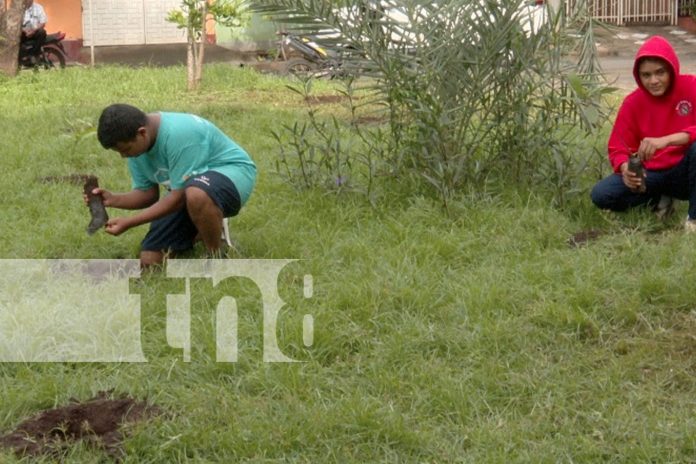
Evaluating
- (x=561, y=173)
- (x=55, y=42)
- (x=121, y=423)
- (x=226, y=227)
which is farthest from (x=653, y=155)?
(x=55, y=42)

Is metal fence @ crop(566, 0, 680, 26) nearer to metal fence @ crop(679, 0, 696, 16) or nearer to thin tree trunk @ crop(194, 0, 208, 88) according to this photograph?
metal fence @ crop(679, 0, 696, 16)

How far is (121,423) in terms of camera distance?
3994mm

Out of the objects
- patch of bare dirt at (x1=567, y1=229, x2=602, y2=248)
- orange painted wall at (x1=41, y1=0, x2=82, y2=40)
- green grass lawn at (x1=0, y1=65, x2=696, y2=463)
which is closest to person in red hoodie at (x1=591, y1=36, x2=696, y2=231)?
green grass lawn at (x1=0, y1=65, x2=696, y2=463)

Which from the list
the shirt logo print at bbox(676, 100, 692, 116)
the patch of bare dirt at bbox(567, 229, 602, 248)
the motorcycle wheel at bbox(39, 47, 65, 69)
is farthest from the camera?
the motorcycle wheel at bbox(39, 47, 65, 69)

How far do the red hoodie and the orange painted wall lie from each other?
16676 millimetres

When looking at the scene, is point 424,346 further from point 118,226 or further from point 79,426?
point 118,226

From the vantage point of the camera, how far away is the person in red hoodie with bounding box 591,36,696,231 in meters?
6.09

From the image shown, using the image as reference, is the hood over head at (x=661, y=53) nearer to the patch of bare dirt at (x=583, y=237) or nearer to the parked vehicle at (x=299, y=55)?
the patch of bare dirt at (x=583, y=237)

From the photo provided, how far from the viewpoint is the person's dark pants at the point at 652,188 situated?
619 centimetres

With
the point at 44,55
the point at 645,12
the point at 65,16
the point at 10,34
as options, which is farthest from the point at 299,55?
the point at 645,12

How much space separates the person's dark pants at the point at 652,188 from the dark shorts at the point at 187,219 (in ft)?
6.48

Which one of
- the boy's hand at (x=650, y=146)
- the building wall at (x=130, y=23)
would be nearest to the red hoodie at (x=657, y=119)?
the boy's hand at (x=650, y=146)

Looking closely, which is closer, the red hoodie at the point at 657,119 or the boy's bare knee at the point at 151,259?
the boy's bare knee at the point at 151,259

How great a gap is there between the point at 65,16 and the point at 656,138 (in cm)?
1716
